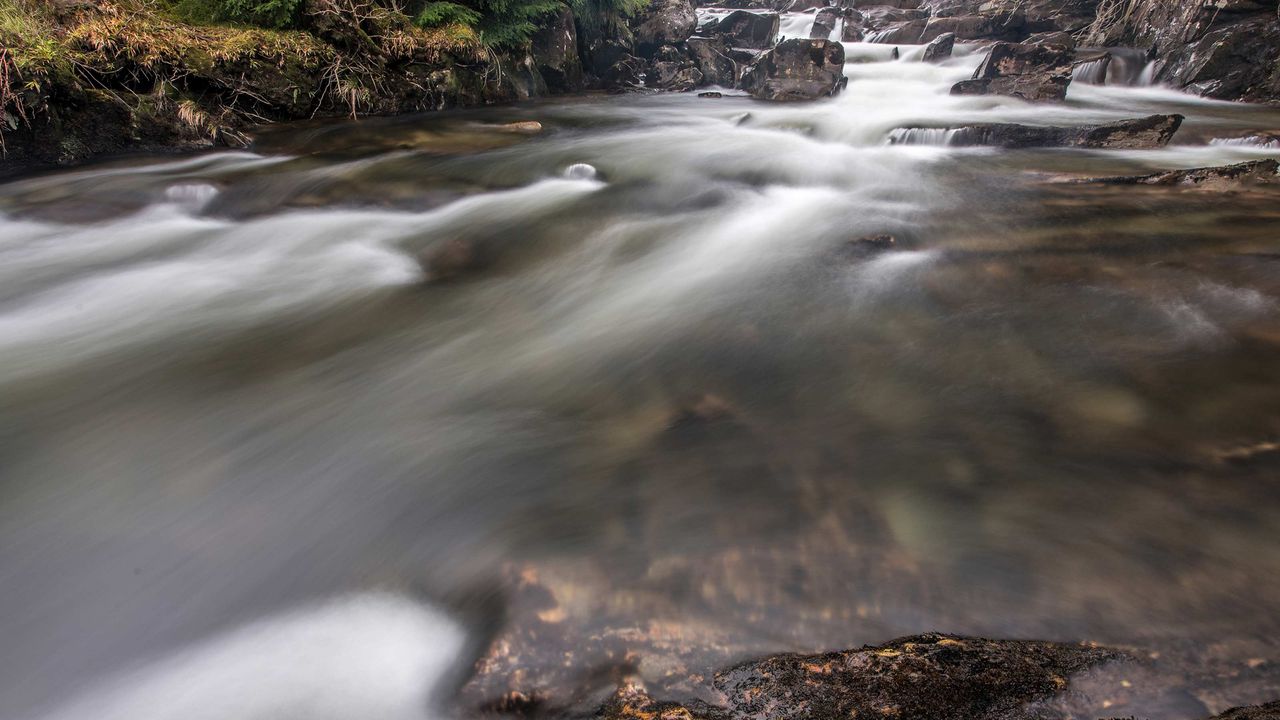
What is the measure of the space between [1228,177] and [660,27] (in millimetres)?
11888

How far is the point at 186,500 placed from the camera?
8.07 ft

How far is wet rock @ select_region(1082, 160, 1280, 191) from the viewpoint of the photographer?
5.17 m

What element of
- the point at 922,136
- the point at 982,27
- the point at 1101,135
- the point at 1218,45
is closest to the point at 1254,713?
the point at 1101,135

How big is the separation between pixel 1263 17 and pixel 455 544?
50.8 feet

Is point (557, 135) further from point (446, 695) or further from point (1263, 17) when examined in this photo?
point (1263, 17)

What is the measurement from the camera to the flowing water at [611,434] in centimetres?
177

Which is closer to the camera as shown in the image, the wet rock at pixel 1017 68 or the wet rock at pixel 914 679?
the wet rock at pixel 914 679

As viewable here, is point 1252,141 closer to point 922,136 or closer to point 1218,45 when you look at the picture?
point 922,136

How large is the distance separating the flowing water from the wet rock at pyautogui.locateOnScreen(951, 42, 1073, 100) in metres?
6.50

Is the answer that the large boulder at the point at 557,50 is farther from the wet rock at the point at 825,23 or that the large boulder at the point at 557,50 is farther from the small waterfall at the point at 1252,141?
the wet rock at the point at 825,23

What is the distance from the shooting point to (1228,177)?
5207 millimetres

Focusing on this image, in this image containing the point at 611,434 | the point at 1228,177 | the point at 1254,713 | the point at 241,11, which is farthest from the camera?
the point at 241,11

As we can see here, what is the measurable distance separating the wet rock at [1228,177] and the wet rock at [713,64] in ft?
33.0

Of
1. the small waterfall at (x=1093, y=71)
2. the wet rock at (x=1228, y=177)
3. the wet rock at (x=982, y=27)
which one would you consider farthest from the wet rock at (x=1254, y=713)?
the wet rock at (x=982, y=27)
